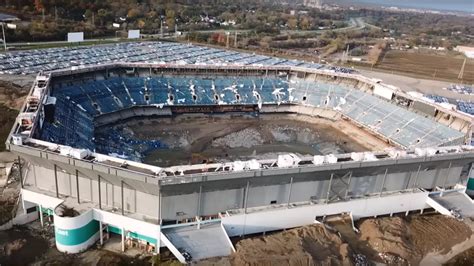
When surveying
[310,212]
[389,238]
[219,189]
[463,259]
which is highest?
[219,189]

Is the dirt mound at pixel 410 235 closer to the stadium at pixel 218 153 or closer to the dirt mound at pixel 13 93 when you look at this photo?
the stadium at pixel 218 153

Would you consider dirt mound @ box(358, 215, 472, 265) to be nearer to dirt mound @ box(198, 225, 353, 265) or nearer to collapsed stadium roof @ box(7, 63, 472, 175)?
dirt mound @ box(198, 225, 353, 265)

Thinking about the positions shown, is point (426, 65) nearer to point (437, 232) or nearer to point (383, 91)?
point (383, 91)

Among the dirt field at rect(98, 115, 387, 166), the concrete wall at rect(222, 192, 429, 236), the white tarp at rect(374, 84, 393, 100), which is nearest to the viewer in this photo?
the concrete wall at rect(222, 192, 429, 236)

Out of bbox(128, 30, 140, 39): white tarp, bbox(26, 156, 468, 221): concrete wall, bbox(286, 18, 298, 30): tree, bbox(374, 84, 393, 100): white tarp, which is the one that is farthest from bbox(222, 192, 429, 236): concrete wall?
bbox(286, 18, 298, 30): tree

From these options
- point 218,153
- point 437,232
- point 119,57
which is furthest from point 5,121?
point 437,232

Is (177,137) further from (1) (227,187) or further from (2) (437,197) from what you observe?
(2) (437,197)
